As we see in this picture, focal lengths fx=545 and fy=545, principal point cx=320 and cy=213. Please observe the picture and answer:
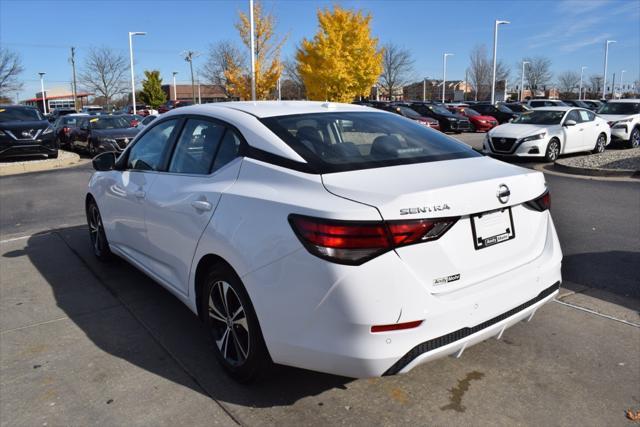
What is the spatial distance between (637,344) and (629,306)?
0.72m

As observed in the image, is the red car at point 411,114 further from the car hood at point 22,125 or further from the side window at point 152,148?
the side window at point 152,148

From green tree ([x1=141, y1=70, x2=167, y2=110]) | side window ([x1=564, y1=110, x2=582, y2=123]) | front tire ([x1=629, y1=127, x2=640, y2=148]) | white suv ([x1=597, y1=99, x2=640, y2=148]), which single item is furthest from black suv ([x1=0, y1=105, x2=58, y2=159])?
green tree ([x1=141, y1=70, x2=167, y2=110])

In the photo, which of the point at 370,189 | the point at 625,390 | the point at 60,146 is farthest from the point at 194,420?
the point at 60,146

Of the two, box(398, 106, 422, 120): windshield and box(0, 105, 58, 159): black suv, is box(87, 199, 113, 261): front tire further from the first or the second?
box(398, 106, 422, 120): windshield

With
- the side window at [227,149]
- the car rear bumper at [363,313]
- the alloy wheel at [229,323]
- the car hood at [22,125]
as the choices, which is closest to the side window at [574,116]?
the side window at [227,149]

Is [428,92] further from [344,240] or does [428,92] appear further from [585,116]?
[344,240]

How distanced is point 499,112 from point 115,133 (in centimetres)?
2087

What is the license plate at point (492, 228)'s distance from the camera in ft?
8.86

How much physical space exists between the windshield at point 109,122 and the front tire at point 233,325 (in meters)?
16.2

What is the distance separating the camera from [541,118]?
601 inches

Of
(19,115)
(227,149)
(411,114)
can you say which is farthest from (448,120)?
(227,149)

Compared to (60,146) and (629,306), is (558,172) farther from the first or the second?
(60,146)

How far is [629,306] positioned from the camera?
14.2ft

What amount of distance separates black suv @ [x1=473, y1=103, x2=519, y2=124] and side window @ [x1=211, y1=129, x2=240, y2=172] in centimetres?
2788
